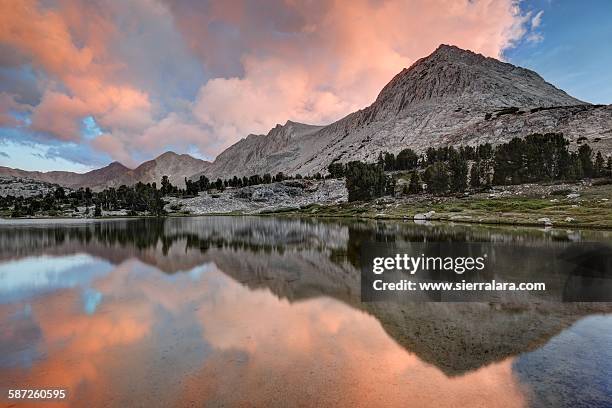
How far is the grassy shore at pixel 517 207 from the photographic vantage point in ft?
266

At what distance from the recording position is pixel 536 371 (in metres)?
13.8

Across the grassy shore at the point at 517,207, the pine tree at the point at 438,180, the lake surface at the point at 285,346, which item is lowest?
the lake surface at the point at 285,346

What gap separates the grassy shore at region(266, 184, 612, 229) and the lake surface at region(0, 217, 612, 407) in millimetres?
66671

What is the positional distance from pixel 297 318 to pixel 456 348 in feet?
28.5

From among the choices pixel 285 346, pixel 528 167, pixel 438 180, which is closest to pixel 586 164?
pixel 528 167

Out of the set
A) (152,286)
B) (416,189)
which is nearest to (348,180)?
(416,189)

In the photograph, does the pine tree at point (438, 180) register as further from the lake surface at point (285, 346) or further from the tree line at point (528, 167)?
the lake surface at point (285, 346)

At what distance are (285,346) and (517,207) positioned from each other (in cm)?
10750

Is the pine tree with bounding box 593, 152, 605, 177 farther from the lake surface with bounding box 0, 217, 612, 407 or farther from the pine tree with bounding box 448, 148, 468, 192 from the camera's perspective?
the lake surface with bounding box 0, 217, 612, 407

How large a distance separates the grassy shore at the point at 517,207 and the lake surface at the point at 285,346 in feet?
219

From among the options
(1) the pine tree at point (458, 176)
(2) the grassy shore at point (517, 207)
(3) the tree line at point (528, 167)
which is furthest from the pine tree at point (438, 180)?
(2) the grassy shore at point (517, 207)

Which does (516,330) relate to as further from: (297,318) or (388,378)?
(297,318)

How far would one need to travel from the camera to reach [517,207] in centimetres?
10406

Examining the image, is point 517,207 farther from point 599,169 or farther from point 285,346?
point 285,346
